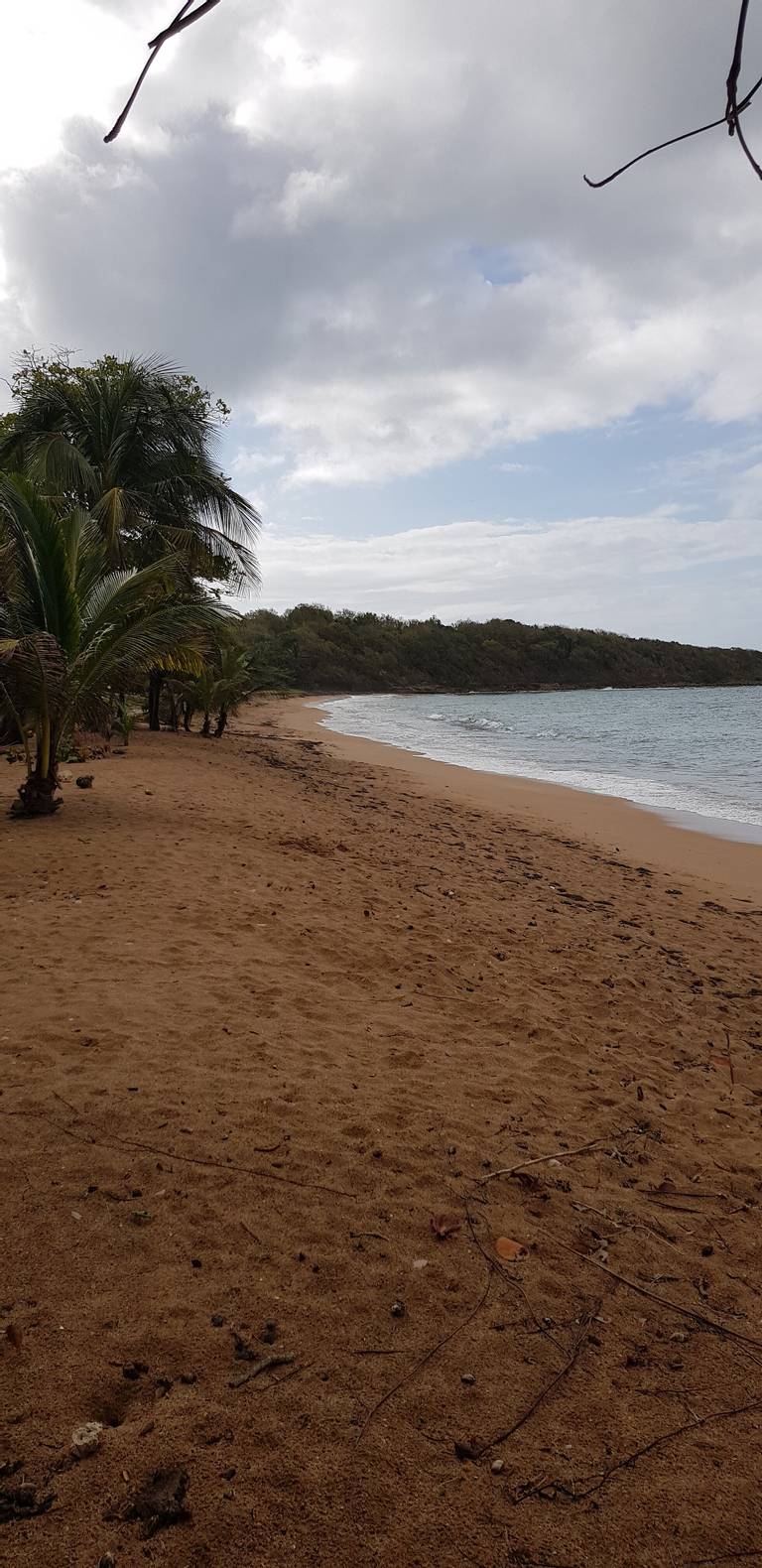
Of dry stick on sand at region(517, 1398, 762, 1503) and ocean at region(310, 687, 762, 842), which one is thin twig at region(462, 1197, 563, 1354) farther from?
ocean at region(310, 687, 762, 842)

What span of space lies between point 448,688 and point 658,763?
50.7m

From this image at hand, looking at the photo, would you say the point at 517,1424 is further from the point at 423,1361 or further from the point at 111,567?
the point at 111,567

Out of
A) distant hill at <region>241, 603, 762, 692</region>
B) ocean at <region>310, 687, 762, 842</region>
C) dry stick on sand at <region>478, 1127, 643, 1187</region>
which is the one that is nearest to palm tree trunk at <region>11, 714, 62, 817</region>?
dry stick on sand at <region>478, 1127, 643, 1187</region>

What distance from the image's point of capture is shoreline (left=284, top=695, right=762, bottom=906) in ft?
27.6

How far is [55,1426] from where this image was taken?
1.72 m

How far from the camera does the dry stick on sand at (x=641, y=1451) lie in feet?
5.60

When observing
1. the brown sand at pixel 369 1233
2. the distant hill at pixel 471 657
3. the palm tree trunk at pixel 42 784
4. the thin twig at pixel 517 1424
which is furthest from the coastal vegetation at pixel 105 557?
the distant hill at pixel 471 657

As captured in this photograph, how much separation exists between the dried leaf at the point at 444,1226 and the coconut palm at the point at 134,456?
13008 millimetres

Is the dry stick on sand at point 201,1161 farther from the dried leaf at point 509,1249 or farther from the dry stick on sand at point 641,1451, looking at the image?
the dry stick on sand at point 641,1451

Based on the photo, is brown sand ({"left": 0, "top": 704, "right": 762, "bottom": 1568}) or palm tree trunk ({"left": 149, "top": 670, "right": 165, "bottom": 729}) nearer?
brown sand ({"left": 0, "top": 704, "right": 762, "bottom": 1568})

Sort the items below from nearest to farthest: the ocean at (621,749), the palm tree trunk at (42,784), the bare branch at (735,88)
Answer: the bare branch at (735,88), the palm tree trunk at (42,784), the ocean at (621,749)

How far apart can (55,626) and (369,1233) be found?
6349 mm

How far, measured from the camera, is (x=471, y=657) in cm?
7431

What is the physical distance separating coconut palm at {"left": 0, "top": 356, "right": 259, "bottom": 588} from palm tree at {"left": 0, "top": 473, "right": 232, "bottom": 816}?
6.28 m
